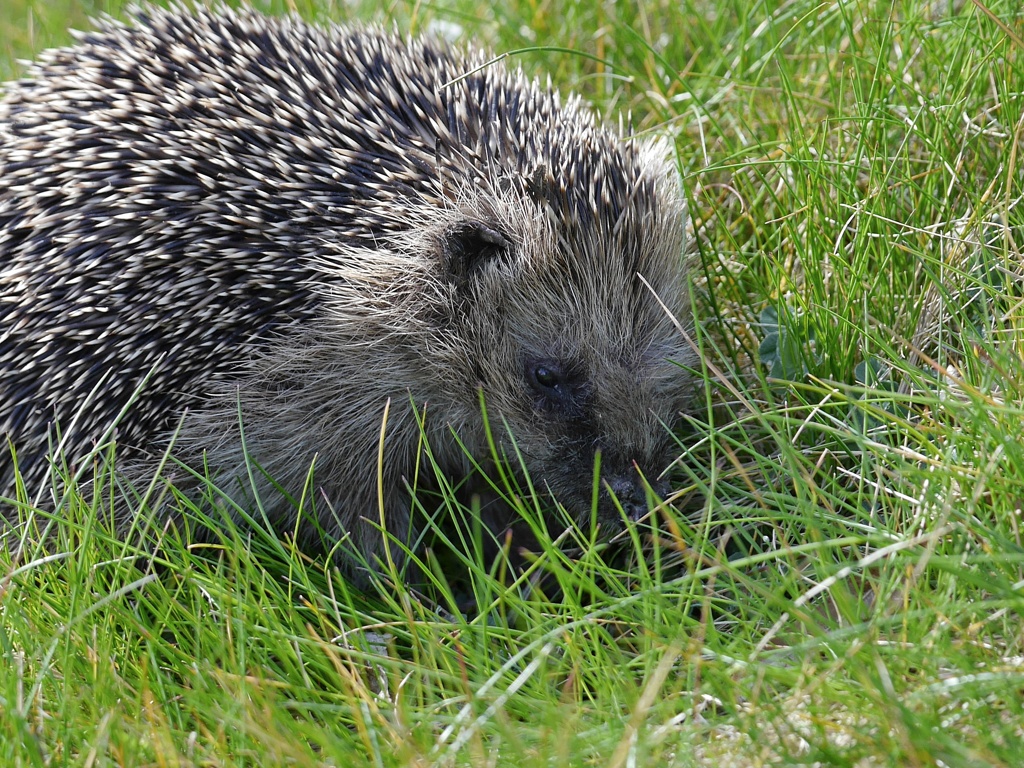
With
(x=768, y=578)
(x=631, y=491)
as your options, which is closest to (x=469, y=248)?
(x=631, y=491)

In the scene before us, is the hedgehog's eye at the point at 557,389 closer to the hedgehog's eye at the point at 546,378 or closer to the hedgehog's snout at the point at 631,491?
the hedgehog's eye at the point at 546,378

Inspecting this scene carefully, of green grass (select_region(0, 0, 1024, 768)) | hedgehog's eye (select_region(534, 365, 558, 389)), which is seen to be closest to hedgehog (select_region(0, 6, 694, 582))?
hedgehog's eye (select_region(534, 365, 558, 389))

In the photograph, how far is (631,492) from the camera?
12.6 feet

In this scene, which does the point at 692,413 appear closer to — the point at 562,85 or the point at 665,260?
the point at 665,260

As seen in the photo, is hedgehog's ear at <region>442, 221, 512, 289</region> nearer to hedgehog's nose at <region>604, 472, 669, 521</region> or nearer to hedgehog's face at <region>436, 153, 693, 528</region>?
hedgehog's face at <region>436, 153, 693, 528</region>

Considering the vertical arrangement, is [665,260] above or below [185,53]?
below

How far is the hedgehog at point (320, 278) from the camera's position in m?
4.05

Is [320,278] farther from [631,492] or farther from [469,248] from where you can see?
[631,492]

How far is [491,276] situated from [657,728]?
1.98 metres

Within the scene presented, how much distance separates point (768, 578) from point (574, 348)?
111cm

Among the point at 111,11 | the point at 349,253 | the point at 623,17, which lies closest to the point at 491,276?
the point at 349,253

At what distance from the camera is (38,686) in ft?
9.68

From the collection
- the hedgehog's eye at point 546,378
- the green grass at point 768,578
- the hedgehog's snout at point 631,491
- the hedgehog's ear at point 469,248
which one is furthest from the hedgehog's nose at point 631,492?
the hedgehog's ear at point 469,248

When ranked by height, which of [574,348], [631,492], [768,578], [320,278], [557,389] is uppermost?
[320,278]
